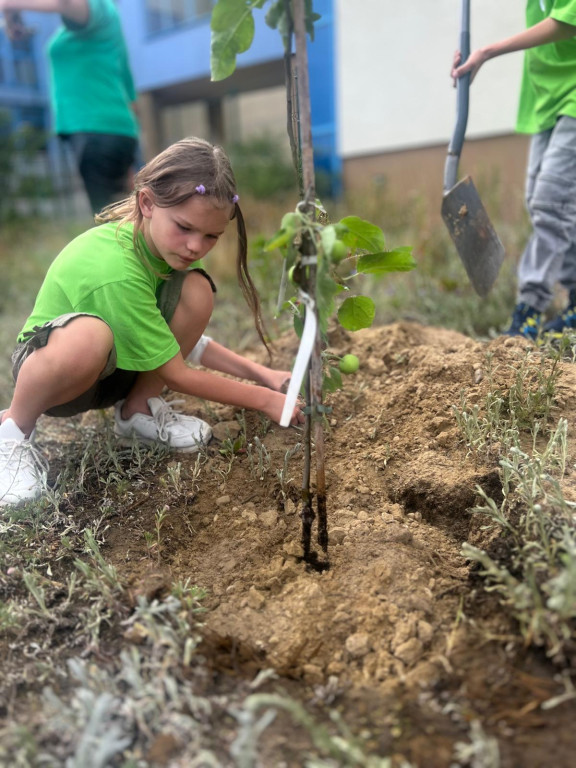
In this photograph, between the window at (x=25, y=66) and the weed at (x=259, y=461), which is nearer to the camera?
the weed at (x=259, y=461)

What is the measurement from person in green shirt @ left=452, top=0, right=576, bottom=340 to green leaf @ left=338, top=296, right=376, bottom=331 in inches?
46.1

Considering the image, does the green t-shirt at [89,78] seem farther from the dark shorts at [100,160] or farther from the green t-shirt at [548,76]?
the green t-shirt at [548,76]

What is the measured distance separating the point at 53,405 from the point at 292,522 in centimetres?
85

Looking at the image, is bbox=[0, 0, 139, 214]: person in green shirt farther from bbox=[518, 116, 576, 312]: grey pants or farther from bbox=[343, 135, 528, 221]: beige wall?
bbox=[343, 135, 528, 221]: beige wall

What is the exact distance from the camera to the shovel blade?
2439 millimetres

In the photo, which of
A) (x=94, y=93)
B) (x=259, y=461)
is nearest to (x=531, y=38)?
(x=259, y=461)

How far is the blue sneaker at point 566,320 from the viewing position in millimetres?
2516

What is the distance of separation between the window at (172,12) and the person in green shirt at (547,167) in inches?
400

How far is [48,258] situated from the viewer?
5930 mm

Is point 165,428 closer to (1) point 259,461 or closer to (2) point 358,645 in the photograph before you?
(1) point 259,461

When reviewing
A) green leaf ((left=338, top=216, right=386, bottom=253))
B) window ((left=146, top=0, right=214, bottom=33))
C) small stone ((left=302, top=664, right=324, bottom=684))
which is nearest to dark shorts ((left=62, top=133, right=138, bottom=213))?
green leaf ((left=338, top=216, right=386, bottom=253))

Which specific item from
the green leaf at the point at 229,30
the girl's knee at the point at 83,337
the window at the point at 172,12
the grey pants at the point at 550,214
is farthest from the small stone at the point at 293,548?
the window at the point at 172,12

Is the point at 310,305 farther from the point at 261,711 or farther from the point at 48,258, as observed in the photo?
the point at 48,258

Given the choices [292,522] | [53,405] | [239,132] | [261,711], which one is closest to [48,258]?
[53,405]
